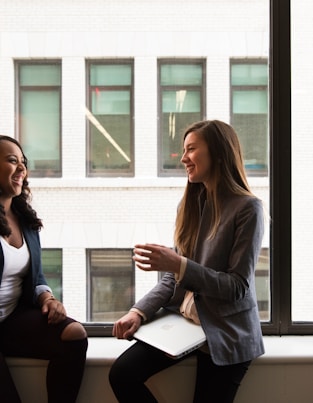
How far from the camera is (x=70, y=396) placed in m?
1.66

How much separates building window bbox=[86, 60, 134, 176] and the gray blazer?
0.77 metres

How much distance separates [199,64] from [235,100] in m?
0.26

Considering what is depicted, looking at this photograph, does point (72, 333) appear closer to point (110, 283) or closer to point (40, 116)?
point (110, 283)

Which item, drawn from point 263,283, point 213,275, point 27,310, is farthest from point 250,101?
point 27,310

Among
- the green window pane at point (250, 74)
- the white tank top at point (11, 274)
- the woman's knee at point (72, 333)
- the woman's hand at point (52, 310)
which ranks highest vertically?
the green window pane at point (250, 74)

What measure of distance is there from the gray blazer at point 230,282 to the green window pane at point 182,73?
83cm

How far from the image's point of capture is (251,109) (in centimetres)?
218

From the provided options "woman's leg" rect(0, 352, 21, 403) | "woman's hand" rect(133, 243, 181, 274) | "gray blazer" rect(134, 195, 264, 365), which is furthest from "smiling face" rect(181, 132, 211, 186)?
"woman's leg" rect(0, 352, 21, 403)

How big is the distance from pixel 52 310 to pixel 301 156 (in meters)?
1.41

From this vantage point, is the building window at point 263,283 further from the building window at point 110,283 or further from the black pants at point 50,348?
the black pants at point 50,348

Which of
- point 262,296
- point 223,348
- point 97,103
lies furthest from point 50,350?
point 97,103

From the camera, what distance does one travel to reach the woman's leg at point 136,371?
60.8 inches

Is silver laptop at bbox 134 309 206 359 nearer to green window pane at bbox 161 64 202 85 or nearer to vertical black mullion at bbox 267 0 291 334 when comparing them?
vertical black mullion at bbox 267 0 291 334

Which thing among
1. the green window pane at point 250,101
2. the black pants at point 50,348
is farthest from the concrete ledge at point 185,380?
the green window pane at point 250,101
